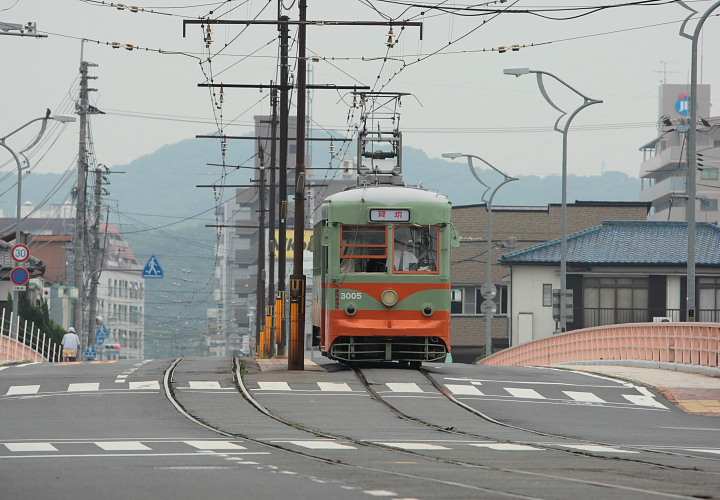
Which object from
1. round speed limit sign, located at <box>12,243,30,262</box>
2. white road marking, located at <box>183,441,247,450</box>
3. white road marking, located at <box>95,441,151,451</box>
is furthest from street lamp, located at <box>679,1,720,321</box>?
round speed limit sign, located at <box>12,243,30,262</box>

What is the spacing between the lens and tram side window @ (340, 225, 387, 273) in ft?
82.1

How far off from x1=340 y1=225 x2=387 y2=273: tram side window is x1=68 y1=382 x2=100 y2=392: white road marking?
495 centimetres

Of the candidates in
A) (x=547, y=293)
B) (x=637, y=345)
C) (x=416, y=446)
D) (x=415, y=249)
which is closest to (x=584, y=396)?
(x=415, y=249)

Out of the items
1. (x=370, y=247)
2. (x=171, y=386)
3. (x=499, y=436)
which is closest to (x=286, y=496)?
(x=499, y=436)

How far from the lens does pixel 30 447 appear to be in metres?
13.8

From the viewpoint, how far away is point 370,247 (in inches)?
987

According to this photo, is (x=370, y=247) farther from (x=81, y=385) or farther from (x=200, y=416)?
(x=200, y=416)

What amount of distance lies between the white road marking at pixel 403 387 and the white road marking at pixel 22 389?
230 inches

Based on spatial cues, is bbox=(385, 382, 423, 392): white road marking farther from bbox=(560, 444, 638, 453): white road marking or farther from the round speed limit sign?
the round speed limit sign

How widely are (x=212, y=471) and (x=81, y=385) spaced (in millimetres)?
12665

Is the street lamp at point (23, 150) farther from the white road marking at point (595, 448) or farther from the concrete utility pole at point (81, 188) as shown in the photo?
the white road marking at point (595, 448)

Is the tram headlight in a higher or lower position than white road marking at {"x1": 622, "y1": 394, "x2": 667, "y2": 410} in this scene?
higher

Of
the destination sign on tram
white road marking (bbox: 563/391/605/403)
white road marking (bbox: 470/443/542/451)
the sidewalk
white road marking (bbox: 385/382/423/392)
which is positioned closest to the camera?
white road marking (bbox: 470/443/542/451)

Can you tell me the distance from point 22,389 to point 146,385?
2.06 meters
